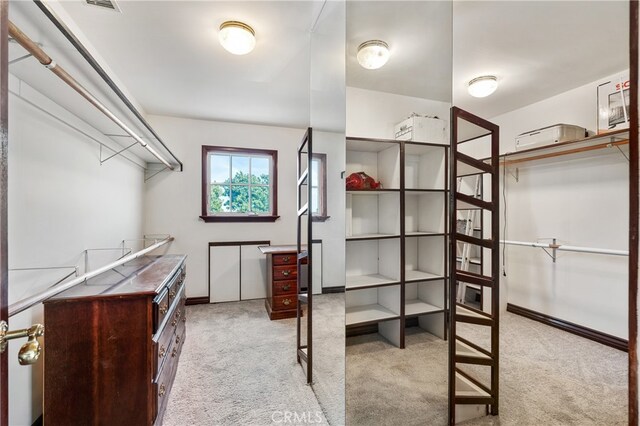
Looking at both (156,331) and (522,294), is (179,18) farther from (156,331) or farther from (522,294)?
(522,294)

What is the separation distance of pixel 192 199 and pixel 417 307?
3.46 metres

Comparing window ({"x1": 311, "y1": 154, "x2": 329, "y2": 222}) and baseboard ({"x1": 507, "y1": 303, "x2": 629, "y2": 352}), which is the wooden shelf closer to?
baseboard ({"x1": 507, "y1": 303, "x2": 629, "y2": 352})

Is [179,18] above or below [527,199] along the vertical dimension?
above

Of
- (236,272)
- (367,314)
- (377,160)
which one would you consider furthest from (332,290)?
(236,272)

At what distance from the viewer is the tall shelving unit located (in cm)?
140

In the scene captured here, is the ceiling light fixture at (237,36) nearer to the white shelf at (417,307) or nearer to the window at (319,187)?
the window at (319,187)

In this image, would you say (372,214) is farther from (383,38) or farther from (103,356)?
(103,356)

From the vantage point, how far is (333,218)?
5.11 ft

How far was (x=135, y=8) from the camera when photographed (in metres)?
1.70

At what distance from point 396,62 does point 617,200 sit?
3.57ft

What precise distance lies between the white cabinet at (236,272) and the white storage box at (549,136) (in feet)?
11.3

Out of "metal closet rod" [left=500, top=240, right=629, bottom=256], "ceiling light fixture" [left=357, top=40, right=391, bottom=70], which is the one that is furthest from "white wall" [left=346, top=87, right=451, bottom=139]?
"metal closet rod" [left=500, top=240, right=629, bottom=256]

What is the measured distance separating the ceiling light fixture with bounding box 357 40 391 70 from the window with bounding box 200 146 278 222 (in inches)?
115

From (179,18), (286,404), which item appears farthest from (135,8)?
(286,404)
